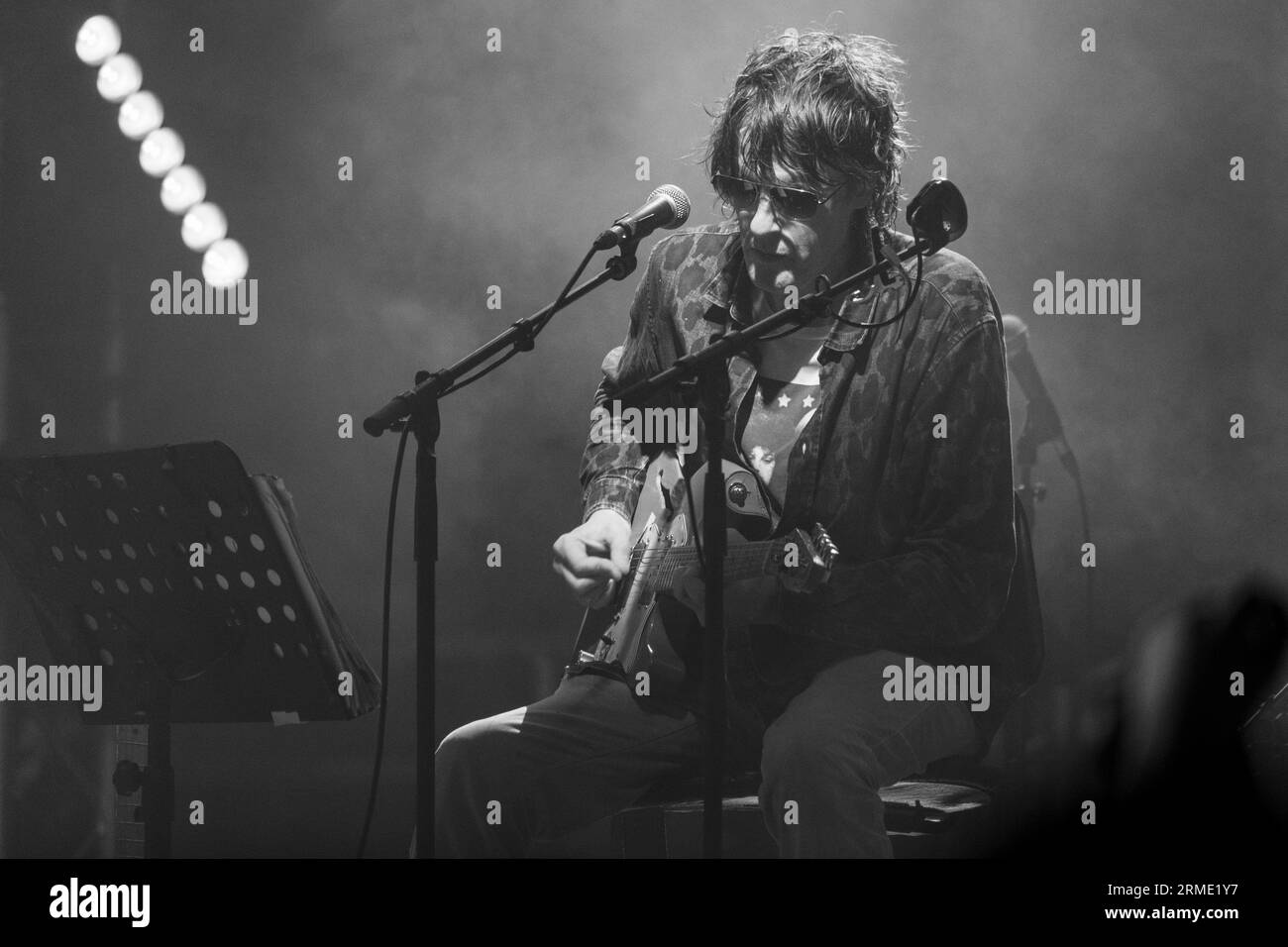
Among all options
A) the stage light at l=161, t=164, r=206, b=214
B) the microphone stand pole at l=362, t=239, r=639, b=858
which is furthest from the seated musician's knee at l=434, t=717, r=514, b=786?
the stage light at l=161, t=164, r=206, b=214

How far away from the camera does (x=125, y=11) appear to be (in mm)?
3523

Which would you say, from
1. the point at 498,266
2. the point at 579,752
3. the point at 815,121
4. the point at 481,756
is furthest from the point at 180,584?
the point at 815,121

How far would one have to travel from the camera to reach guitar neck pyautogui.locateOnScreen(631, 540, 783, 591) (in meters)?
2.52

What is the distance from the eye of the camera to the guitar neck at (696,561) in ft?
8.25

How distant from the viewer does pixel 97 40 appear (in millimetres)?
3590

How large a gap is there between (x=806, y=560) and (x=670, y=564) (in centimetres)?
28

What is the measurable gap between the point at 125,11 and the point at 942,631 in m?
2.59

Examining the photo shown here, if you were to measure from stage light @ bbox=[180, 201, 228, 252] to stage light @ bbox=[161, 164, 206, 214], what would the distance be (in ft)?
0.09

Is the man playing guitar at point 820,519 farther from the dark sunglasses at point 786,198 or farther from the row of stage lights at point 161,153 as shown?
the row of stage lights at point 161,153

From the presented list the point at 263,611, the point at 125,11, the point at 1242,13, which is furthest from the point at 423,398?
the point at 1242,13

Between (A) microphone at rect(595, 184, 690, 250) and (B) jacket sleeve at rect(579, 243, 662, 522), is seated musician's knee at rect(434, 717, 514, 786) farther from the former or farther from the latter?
(A) microphone at rect(595, 184, 690, 250)
